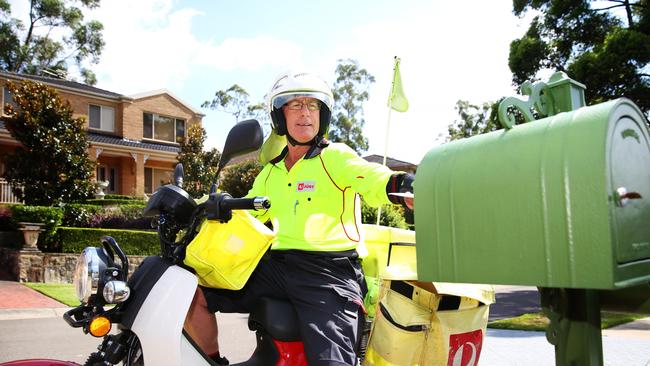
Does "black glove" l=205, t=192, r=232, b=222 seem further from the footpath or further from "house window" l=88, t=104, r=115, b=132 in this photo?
"house window" l=88, t=104, r=115, b=132

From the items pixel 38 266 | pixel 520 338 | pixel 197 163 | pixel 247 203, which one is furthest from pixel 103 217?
pixel 247 203

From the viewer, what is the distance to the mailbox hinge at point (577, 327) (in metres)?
1.39

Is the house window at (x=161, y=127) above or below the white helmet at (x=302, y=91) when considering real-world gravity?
above

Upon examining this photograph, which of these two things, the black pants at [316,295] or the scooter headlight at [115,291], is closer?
the scooter headlight at [115,291]

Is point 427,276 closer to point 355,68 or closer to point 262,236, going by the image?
point 262,236

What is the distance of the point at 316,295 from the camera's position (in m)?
2.01

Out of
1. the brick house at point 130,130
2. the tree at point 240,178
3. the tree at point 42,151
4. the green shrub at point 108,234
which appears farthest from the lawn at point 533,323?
the brick house at point 130,130

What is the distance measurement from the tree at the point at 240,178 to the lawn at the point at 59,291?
8.26m

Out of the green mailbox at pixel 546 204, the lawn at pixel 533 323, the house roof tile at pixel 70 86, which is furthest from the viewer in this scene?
the house roof tile at pixel 70 86

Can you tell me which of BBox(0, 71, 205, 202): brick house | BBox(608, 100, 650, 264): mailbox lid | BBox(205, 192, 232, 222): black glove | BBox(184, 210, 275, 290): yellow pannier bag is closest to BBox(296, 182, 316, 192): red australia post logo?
BBox(184, 210, 275, 290): yellow pannier bag

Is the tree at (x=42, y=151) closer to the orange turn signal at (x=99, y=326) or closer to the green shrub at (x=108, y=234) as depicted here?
the green shrub at (x=108, y=234)

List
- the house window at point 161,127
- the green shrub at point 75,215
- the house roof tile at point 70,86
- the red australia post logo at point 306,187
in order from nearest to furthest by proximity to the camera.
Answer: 1. the red australia post logo at point 306,187
2. the green shrub at point 75,215
3. the house roof tile at point 70,86
4. the house window at point 161,127

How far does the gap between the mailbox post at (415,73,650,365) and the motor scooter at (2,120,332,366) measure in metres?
0.72

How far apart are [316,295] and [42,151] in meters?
13.0
